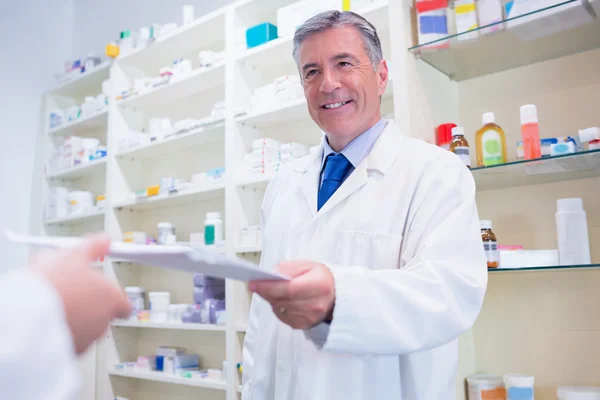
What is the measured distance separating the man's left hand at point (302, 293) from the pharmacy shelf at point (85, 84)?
9.59 ft

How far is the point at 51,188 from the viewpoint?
11.9 feet

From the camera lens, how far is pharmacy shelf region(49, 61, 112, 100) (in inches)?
134

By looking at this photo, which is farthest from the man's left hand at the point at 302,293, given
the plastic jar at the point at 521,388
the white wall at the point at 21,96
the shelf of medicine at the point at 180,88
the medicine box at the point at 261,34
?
the white wall at the point at 21,96

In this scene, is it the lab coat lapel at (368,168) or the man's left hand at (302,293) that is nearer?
the man's left hand at (302,293)

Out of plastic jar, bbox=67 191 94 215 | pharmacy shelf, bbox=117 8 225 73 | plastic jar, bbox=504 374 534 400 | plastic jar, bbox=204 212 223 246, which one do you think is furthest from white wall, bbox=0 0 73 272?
plastic jar, bbox=504 374 534 400

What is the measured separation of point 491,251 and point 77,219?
274cm

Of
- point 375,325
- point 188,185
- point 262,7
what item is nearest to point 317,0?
point 262,7

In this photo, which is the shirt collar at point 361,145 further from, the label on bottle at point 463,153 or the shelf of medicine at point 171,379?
the shelf of medicine at point 171,379

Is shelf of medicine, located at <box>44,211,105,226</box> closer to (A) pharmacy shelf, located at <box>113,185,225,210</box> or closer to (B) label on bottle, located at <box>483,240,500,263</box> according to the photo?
(A) pharmacy shelf, located at <box>113,185,225,210</box>

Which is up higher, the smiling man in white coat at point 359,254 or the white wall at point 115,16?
the white wall at point 115,16

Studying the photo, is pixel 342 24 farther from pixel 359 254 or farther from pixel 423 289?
pixel 423 289

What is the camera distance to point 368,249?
3.71ft

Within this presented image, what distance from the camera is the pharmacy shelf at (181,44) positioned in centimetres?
272

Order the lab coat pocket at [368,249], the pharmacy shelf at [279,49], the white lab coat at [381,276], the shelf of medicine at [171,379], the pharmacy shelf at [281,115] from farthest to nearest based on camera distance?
the shelf of medicine at [171,379] → the pharmacy shelf at [281,115] → the pharmacy shelf at [279,49] → the lab coat pocket at [368,249] → the white lab coat at [381,276]
